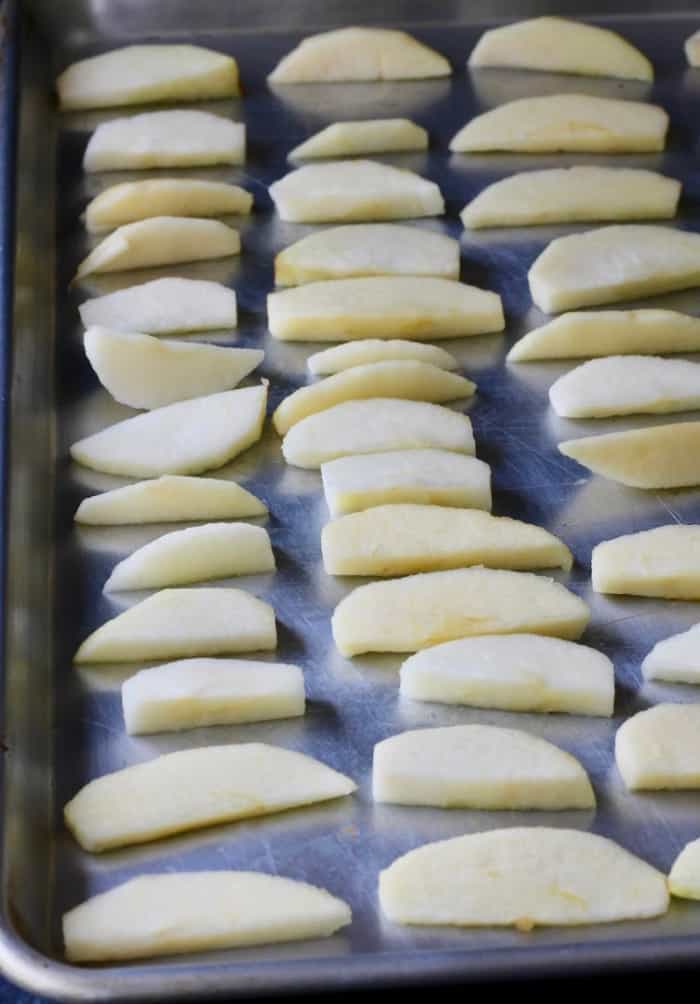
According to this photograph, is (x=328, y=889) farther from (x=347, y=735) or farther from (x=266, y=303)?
(x=266, y=303)

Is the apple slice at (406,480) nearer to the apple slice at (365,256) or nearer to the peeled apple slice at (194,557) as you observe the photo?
the peeled apple slice at (194,557)

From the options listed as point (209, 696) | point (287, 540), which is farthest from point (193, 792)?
point (287, 540)

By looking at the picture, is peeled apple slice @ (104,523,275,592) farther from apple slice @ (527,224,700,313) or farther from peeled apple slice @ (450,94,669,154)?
peeled apple slice @ (450,94,669,154)

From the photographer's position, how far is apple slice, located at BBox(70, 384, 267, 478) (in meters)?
1.34

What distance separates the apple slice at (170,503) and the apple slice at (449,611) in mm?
146

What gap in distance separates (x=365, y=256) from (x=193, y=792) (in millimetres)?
653

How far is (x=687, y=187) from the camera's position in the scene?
166cm

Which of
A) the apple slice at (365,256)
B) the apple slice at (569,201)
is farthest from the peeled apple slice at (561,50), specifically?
the apple slice at (365,256)

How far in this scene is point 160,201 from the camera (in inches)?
63.3

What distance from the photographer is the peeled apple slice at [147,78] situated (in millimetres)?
1781

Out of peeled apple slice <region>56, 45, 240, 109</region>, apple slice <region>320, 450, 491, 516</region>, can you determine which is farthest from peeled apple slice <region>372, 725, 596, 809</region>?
peeled apple slice <region>56, 45, 240, 109</region>

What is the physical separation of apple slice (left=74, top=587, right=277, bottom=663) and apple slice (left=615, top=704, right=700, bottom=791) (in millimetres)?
269

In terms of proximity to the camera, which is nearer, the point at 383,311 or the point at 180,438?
the point at 180,438

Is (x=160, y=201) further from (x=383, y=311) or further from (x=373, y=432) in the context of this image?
(x=373, y=432)
